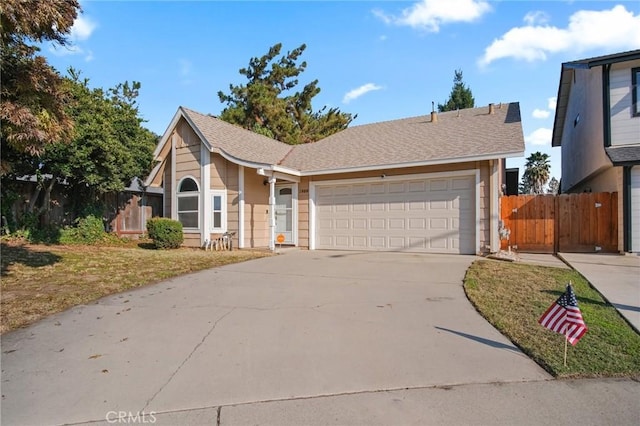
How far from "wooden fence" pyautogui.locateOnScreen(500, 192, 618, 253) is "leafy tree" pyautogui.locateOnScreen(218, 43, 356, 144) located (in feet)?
61.2

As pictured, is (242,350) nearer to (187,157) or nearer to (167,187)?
(187,157)

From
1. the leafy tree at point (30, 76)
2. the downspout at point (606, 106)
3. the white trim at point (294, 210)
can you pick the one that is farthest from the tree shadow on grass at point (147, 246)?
the downspout at point (606, 106)

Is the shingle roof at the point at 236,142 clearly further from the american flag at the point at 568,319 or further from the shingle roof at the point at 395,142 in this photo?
the american flag at the point at 568,319

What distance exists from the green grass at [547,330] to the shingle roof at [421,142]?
4.45 m

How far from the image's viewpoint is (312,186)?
1423 centimetres

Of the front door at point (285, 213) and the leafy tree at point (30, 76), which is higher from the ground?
the leafy tree at point (30, 76)

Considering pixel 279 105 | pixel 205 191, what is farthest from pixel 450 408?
pixel 279 105

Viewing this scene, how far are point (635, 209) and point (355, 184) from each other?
8.42 m

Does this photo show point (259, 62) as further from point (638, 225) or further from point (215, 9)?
point (638, 225)

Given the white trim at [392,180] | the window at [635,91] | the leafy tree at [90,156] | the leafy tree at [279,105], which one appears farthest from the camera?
the leafy tree at [279,105]

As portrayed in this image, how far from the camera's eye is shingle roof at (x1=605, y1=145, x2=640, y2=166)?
415 inches

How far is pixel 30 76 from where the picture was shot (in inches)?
237

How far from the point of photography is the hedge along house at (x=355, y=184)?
454 inches

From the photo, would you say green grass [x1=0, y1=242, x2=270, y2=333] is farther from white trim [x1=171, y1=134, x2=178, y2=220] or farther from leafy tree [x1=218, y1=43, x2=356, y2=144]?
leafy tree [x1=218, y1=43, x2=356, y2=144]
